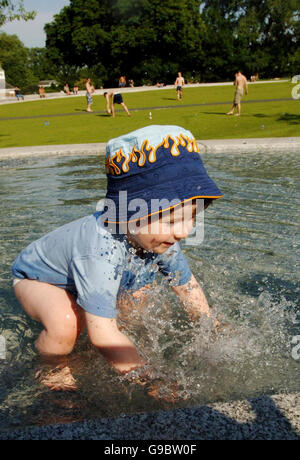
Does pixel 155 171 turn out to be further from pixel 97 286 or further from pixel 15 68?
pixel 15 68

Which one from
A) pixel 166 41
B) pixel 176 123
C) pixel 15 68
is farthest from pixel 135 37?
pixel 176 123

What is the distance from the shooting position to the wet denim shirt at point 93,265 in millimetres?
2428

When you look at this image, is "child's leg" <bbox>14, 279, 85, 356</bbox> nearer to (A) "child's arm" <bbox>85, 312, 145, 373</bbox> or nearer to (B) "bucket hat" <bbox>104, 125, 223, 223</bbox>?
(A) "child's arm" <bbox>85, 312, 145, 373</bbox>

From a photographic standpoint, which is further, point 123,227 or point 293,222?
point 293,222

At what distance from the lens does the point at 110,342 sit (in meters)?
2.43

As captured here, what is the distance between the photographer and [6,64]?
100625 millimetres

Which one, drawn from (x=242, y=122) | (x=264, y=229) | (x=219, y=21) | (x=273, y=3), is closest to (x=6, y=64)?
(x=219, y=21)

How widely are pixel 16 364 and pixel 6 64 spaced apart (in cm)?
10915

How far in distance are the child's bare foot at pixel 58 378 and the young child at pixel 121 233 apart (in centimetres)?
2

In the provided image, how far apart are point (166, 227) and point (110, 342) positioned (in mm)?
684

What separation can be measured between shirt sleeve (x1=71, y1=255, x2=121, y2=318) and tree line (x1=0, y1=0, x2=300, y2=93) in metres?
65.2

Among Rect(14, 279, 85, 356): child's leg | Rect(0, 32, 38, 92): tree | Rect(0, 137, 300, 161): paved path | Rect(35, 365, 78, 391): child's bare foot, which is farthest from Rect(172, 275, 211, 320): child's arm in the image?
Rect(0, 32, 38, 92): tree

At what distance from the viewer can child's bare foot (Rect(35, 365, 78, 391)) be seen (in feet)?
8.48

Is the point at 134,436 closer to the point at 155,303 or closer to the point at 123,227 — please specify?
the point at 123,227
